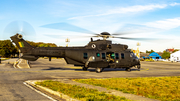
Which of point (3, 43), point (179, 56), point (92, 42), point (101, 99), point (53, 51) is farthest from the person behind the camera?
point (3, 43)

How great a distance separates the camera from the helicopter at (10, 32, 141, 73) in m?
22.7

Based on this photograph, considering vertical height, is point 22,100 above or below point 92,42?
below

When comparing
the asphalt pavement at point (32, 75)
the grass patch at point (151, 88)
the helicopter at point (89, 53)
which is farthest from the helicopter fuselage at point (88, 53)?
the grass patch at point (151, 88)

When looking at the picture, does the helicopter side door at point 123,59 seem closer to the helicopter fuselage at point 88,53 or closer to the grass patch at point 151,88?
the helicopter fuselage at point 88,53

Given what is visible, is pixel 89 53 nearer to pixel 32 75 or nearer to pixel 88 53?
pixel 88 53

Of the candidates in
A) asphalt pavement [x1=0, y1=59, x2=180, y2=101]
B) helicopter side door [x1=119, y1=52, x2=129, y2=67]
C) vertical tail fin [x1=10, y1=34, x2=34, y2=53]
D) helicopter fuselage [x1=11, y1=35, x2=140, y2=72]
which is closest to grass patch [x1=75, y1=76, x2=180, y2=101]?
asphalt pavement [x1=0, y1=59, x2=180, y2=101]

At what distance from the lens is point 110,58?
23688mm

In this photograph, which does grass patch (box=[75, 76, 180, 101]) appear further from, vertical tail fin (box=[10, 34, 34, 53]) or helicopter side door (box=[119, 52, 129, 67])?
vertical tail fin (box=[10, 34, 34, 53])

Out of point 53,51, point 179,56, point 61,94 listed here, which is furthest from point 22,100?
point 179,56

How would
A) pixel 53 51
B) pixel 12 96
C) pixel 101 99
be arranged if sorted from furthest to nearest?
pixel 53 51, pixel 12 96, pixel 101 99

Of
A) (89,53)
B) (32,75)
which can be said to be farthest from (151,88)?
(32,75)

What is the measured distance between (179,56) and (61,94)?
99326mm

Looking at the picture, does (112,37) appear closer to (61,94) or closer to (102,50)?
(102,50)

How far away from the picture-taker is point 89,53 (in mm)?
23172
